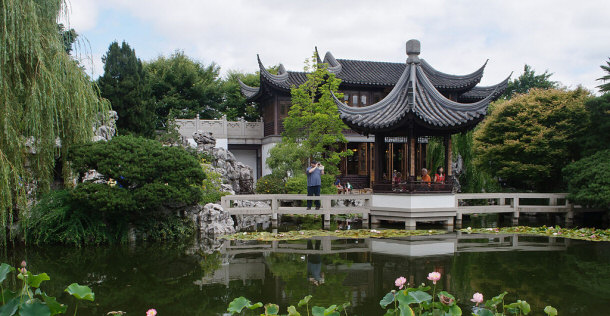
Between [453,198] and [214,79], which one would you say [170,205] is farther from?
[214,79]

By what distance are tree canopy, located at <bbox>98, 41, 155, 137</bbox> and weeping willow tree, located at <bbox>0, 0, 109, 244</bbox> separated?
8.56 metres

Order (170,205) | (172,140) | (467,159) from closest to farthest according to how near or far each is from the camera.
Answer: (170,205) < (172,140) < (467,159)

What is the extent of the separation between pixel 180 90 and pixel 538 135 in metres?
16.9

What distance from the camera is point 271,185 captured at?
45.2ft

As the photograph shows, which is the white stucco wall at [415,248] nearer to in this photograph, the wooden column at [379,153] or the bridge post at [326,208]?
the bridge post at [326,208]

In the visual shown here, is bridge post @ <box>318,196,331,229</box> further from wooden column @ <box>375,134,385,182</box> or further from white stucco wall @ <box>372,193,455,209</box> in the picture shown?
wooden column @ <box>375,134,385,182</box>

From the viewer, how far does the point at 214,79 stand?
26.2 m

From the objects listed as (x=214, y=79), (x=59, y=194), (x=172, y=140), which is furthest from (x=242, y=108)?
(x=59, y=194)

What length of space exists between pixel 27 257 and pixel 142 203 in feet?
6.41

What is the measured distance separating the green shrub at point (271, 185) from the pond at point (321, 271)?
514 centimetres

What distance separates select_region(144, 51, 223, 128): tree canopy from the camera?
904 inches

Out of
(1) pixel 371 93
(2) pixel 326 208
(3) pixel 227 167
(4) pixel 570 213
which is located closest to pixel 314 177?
(2) pixel 326 208

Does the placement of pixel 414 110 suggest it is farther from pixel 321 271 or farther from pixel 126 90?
pixel 126 90

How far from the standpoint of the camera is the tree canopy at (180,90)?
23.0 meters
